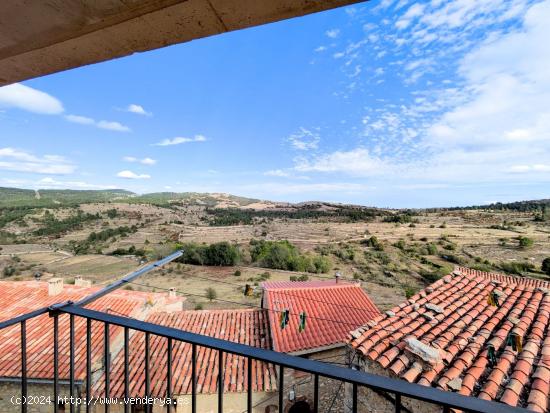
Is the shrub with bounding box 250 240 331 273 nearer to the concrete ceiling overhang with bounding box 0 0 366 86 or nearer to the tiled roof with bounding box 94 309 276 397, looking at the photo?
the tiled roof with bounding box 94 309 276 397

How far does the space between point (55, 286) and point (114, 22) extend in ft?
34.5

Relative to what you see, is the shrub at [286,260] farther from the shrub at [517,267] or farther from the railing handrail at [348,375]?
the railing handrail at [348,375]

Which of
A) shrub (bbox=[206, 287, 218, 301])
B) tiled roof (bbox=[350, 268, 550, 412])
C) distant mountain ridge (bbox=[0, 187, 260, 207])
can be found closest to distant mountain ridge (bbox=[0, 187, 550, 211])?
distant mountain ridge (bbox=[0, 187, 260, 207])

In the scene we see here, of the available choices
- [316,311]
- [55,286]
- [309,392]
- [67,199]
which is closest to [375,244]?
[316,311]

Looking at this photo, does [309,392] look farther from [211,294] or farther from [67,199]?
[67,199]

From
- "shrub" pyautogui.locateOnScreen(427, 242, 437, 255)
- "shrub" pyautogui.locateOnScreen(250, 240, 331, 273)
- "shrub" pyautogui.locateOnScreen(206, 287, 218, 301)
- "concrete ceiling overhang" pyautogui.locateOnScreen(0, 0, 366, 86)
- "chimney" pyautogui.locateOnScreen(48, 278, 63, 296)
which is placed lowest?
"shrub" pyautogui.locateOnScreen(206, 287, 218, 301)

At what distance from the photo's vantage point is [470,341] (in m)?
4.02

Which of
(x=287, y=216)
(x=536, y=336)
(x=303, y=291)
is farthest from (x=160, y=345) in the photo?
(x=287, y=216)

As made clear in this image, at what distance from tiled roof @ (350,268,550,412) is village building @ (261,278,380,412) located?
69.5 inches

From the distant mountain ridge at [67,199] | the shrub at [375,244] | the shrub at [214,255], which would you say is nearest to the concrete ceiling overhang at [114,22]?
the shrub at [214,255]

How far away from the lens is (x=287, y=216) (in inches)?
2189

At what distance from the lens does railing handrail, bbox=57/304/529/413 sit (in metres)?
0.77

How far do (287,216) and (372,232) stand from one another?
19938mm

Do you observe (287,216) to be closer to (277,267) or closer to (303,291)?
(277,267)
